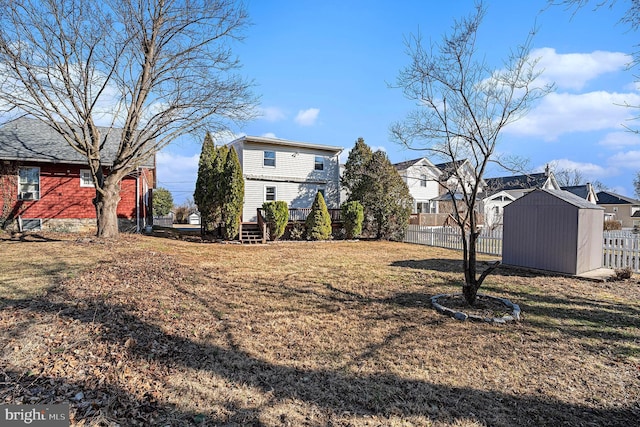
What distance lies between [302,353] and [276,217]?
38.9 feet

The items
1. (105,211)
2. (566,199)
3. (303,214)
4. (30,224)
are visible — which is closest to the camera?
(566,199)

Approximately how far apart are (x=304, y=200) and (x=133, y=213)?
951cm

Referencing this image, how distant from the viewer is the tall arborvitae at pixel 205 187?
664 inches

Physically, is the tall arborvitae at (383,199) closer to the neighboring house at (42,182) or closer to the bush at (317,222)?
the bush at (317,222)

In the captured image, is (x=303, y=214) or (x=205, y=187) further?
(x=303, y=214)

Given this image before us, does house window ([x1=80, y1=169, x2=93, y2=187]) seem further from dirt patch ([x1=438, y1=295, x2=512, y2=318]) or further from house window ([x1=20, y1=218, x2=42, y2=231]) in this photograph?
dirt patch ([x1=438, y1=295, x2=512, y2=318])

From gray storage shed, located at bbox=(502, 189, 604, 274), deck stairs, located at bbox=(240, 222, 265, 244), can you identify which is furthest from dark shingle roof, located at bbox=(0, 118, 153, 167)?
gray storage shed, located at bbox=(502, 189, 604, 274)

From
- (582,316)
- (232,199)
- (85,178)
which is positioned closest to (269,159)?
(232,199)

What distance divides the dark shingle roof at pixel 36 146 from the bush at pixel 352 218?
415 inches

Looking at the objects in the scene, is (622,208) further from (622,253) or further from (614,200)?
(622,253)

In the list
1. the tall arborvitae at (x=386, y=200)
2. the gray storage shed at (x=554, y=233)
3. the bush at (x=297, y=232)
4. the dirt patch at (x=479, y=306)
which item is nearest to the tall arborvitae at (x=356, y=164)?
the tall arborvitae at (x=386, y=200)

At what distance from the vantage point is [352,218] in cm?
1706

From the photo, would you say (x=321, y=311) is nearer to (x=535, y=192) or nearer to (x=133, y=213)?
(x=535, y=192)

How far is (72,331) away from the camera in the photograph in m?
3.97
